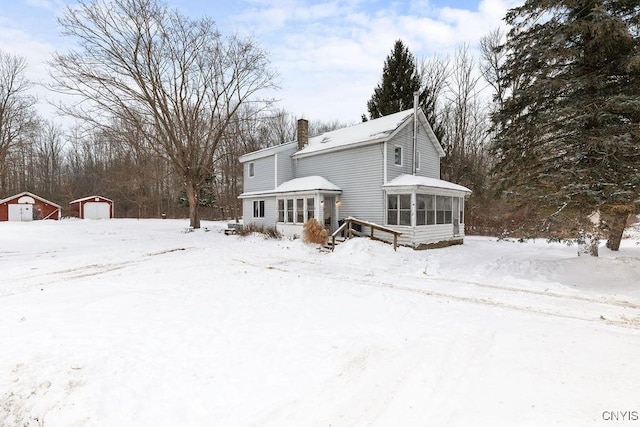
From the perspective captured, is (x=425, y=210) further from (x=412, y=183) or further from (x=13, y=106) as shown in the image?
(x=13, y=106)

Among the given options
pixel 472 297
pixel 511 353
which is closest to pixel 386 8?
pixel 472 297

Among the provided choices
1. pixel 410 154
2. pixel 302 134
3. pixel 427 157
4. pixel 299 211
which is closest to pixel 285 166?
pixel 302 134

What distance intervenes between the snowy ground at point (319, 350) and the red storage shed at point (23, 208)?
28.7m

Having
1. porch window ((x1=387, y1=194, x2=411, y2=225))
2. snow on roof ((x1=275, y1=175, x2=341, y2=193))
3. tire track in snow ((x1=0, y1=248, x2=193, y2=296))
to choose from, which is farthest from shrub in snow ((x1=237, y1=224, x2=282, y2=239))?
tire track in snow ((x1=0, y1=248, x2=193, y2=296))

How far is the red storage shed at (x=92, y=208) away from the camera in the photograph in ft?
107

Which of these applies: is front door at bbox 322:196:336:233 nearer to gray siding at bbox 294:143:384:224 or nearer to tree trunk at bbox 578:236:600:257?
gray siding at bbox 294:143:384:224

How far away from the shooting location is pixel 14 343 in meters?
4.23

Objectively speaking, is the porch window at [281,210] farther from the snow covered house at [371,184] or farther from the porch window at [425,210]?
the porch window at [425,210]

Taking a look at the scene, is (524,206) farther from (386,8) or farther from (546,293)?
(386,8)

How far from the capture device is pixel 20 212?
29.4 meters

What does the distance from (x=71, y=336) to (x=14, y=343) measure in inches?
25.1

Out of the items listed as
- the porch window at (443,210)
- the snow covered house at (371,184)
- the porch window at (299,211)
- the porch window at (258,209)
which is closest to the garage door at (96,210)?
the porch window at (258,209)

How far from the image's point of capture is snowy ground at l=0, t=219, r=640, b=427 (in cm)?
309

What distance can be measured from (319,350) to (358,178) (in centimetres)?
1282
